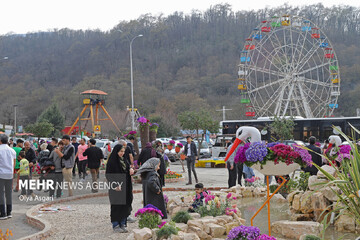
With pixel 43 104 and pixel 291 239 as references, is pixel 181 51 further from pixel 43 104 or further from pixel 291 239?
pixel 291 239

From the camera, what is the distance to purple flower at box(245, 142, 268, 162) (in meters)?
6.25

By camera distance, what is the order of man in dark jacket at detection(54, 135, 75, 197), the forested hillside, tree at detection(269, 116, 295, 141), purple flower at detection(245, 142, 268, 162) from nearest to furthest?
1. purple flower at detection(245, 142, 268, 162)
2. man in dark jacket at detection(54, 135, 75, 197)
3. tree at detection(269, 116, 295, 141)
4. the forested hillside

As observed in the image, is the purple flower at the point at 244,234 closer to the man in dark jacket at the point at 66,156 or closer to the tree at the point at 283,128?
the man in dark jacket at the point at 66,156

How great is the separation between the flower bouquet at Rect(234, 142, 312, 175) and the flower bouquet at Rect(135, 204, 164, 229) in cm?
152

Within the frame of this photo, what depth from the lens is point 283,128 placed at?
29781 millimetres

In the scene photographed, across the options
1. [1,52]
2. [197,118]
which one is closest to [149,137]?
[197,118]

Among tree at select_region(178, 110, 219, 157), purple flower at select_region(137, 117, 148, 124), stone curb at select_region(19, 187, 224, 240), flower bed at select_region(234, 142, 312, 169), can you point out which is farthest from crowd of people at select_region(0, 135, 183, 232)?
tree at select_region(178, 110, 219, 157)

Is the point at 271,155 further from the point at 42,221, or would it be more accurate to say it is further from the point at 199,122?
the point at 199,122

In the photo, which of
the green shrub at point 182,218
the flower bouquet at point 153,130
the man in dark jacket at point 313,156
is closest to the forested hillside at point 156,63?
the flower bouquet at point 153,130

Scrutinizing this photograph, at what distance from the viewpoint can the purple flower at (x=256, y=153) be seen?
246 inches

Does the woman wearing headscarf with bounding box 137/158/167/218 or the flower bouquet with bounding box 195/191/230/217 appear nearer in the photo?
the woman wearing headscarf with bounding box 137/158/167/218

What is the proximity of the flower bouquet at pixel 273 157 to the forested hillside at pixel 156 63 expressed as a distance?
5952 centimetres

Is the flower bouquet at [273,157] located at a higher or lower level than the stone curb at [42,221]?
higher

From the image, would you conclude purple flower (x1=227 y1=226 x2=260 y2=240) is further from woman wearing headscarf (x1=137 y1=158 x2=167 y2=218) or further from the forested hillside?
the forested hillside
